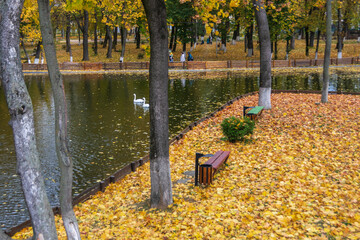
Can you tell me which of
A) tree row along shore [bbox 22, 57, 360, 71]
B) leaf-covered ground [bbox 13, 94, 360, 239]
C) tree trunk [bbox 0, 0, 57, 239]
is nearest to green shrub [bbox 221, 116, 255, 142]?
leaf-covered ground [bbox 13, 94, 360, 239]

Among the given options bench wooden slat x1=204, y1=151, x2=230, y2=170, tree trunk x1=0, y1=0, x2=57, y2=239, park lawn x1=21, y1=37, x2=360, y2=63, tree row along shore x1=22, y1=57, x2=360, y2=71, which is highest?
park lawn x1=21, y1=37, x2=360, y2=63

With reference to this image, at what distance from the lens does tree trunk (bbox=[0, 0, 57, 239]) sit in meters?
3.98

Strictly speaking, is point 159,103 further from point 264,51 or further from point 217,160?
point 264,51

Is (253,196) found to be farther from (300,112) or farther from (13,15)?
(300,112)

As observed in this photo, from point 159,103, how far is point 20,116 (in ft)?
9.39

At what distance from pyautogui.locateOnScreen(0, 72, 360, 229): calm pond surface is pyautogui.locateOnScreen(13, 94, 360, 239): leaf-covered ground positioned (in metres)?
1.55

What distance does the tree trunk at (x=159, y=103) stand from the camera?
621cm

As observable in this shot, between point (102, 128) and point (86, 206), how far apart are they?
24.8 feet

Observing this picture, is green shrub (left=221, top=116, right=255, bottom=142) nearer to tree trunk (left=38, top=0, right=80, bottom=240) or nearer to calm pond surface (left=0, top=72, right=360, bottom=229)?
calm pond surface (left=0, top=72, right=360, bottom=229)

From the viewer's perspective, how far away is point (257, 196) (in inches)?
272

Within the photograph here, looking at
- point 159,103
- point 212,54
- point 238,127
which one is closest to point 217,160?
point 159,103

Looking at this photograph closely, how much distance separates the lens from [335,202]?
644 cm

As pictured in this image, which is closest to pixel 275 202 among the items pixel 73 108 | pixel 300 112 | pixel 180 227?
pixel 180 227

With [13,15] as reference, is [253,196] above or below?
below
